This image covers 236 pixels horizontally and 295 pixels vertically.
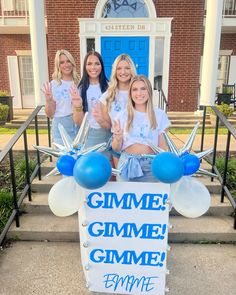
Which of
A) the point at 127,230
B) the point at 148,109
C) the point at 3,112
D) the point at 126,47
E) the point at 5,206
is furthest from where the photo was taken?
the point at 126,47

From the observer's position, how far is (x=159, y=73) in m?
8.09

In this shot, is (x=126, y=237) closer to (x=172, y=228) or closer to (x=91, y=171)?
(x=91, y=171)

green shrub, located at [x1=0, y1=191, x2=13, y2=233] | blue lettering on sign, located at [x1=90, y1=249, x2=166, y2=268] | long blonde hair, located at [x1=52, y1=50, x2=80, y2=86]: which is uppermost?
long blonde hair, located at [x1=52, y1=50, x2=80, y2=86]

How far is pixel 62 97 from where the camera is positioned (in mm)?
2836

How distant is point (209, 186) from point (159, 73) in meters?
5.21

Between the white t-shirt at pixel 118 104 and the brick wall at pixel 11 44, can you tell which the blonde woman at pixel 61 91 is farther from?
the brick wall at pixel 11 44

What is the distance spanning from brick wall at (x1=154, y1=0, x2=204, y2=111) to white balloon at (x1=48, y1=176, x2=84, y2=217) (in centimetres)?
670

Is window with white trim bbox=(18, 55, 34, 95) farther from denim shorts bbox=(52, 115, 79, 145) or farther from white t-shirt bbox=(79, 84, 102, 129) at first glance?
white t-shirt bbox=(79, 84, 102, 129)

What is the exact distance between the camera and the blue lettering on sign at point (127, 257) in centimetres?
214

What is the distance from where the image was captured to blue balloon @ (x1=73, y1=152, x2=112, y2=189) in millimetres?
1764

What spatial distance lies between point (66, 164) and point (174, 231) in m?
1.56

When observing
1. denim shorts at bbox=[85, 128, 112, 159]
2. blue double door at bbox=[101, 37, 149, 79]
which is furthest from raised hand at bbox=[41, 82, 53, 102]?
blue double door at bbox=[101, 37, 149, 79]

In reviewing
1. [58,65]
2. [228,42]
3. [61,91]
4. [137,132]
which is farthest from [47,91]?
[228,42]

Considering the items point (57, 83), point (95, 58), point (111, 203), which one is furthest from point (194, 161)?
point (57, 83)
